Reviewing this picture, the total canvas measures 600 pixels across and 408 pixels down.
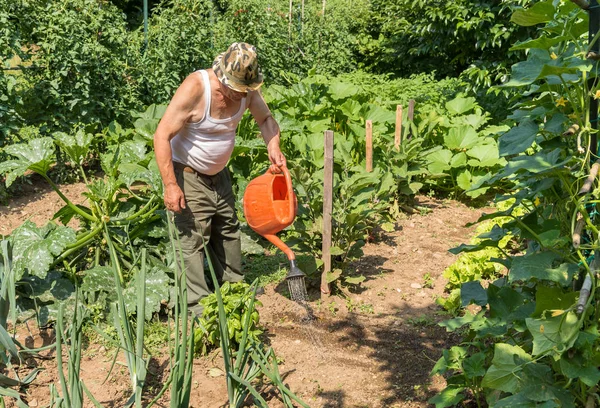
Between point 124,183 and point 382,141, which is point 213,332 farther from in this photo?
point 382,141

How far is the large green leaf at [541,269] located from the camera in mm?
2115

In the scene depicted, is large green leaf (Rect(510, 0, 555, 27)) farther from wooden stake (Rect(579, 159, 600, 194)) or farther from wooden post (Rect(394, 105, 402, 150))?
wooden post (Rect(394, 105, 402, 150))

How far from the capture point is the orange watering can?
375 cm

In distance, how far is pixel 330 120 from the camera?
6.32 m

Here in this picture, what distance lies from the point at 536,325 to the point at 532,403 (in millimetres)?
278

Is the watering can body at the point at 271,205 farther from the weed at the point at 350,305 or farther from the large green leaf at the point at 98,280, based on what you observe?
the large green leaf at the point at 98,280

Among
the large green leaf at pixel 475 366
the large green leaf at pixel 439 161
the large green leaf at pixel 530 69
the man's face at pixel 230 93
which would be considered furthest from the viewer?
the large green leaf at pixel 439 161

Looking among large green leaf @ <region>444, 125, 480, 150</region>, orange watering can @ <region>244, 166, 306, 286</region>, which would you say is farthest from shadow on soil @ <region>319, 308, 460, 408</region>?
large green leaf @ <region>444, 125, 480, 150</region>

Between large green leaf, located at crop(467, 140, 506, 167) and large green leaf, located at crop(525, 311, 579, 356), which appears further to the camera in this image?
large green leaf, located at crop(467, 140, 506, 167)

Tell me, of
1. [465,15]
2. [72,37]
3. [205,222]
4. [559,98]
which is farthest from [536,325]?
[465,15]

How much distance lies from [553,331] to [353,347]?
6.34ft

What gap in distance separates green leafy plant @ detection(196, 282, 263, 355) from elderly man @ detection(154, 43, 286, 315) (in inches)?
9.1

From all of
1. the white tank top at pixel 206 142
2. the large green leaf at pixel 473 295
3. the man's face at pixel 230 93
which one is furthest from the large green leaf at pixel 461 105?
the large green leaf at pixel 473 295

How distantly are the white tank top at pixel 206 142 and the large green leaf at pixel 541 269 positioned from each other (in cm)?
199
